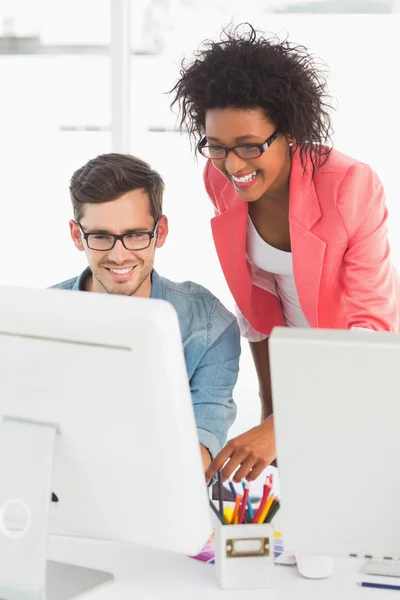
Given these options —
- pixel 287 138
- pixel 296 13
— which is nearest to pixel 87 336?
pixel 287 138

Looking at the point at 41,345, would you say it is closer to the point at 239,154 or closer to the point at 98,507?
the point at 98,507

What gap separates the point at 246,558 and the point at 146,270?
2.92 ft

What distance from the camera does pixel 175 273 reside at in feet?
18.7

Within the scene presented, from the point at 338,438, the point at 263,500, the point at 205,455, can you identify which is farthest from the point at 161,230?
the point at 338,438

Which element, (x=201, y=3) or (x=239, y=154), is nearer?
Result: (x=239, y=154)

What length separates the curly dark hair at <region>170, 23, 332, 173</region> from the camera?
2035mm

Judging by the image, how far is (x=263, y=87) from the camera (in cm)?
202

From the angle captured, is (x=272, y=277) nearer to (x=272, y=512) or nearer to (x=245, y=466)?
(x=245, y=466)

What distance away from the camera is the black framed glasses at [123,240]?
2.16 meters

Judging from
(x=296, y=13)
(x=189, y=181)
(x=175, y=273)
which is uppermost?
(x=296, y=13)

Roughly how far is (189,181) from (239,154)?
3.62m

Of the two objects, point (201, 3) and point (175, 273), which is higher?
point (201, 3)

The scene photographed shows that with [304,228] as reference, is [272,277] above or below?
below

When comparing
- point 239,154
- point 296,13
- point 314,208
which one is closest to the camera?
point 239,154
